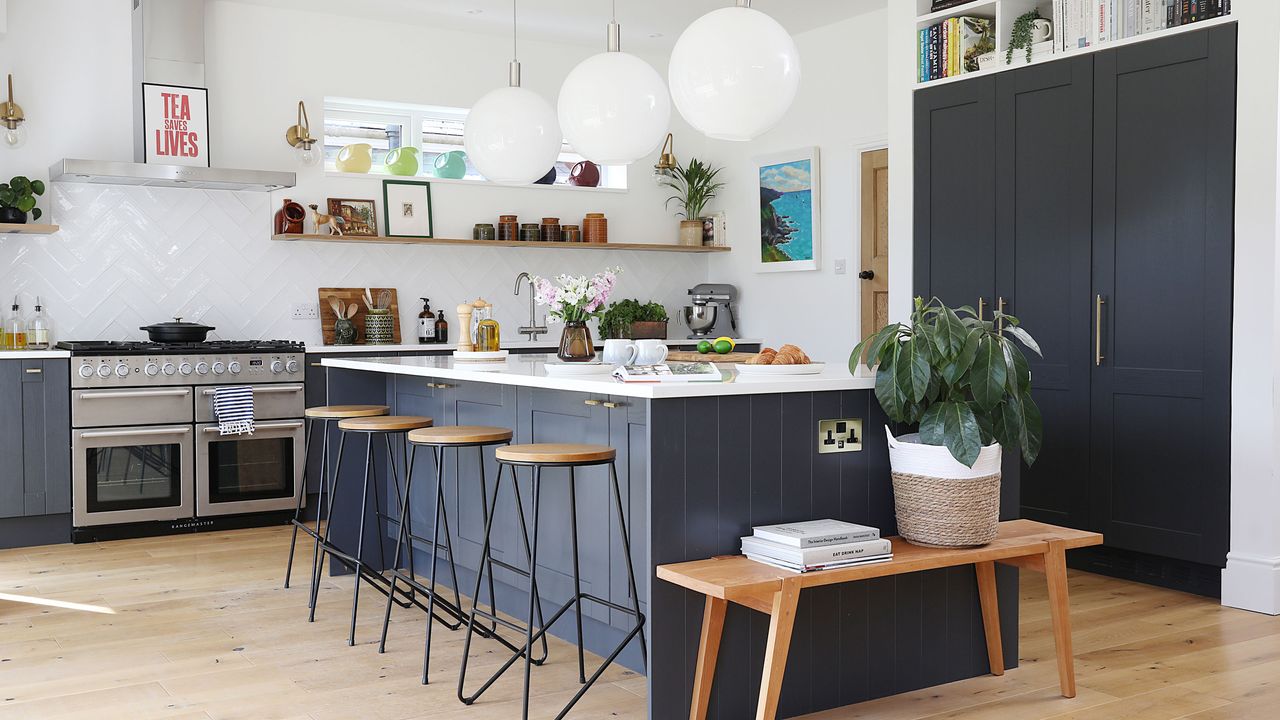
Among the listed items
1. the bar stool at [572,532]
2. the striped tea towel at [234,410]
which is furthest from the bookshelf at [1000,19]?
the striped tea towel at [234,410]

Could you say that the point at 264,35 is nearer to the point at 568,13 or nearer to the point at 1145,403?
the point at 568,13

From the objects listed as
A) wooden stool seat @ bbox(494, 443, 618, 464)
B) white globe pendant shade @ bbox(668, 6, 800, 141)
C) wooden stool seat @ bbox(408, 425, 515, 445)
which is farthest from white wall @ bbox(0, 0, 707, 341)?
white globe pendant shade @ bbox(668, 6, 800, 141)

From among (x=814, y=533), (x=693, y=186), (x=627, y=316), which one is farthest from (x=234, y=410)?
(x=814, y=533)

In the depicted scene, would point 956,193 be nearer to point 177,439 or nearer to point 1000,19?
point 1000,19

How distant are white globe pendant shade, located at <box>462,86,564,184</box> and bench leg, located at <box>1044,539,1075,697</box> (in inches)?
80.3

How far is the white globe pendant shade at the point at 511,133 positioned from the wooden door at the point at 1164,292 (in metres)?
2.20

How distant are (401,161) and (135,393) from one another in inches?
84.5

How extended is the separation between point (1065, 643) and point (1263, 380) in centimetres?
153

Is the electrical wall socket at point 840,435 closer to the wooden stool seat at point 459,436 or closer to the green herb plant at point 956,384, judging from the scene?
the green herb plant at point 956,384

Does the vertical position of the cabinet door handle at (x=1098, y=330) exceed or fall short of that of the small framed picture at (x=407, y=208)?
it falls short

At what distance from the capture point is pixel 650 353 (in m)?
3.53

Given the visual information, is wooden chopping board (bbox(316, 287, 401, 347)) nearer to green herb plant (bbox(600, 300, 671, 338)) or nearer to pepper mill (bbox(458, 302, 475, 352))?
green herb plant (bbox(600, 300, 671, 338))

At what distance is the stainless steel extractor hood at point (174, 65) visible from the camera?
5.85m

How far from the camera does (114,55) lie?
610 cm
